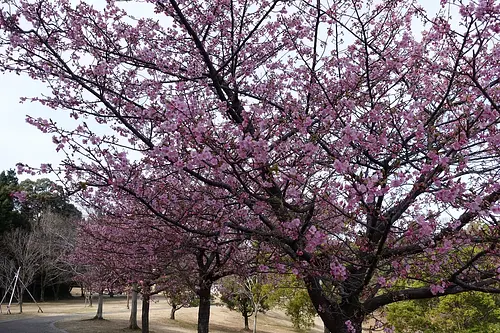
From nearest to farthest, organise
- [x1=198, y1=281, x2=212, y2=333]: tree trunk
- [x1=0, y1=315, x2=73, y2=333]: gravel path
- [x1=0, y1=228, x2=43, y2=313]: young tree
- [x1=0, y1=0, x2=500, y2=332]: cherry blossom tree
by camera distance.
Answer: [x1=0, y1=0, x2=500, y2=332]: cherry blossom tree, [x1=198, y1=281, x2=212, y2=333]: tree trunk, [x1=0, y1=315, x2=73, y2=333]: gravel path, [x1=0, y1=228, x2=43, y2=313]: young tree

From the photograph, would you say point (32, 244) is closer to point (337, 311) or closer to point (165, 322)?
point (165, 322)

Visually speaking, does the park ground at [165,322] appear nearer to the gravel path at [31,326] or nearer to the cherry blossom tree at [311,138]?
the gravel path at [31,326]

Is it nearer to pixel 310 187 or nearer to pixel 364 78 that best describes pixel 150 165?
pixel 310 187

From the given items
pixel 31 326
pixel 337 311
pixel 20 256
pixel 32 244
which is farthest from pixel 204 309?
pixel 32 244

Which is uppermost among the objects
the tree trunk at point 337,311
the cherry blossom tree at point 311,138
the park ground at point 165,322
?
the cherry blossom tree at point 311,138

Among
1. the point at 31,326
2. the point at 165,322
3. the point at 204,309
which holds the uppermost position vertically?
the point at 204,309

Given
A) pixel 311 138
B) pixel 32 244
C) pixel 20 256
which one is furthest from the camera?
pixel 32 244

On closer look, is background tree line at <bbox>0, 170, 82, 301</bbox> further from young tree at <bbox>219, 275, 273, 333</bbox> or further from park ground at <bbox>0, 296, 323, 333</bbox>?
young tree at <bbox>219, 275, 273, 333</bbox>

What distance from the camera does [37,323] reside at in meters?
22.1

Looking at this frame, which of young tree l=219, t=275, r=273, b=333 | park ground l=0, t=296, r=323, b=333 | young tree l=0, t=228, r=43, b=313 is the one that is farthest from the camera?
young tree l=0, t=228, r=43, b=313

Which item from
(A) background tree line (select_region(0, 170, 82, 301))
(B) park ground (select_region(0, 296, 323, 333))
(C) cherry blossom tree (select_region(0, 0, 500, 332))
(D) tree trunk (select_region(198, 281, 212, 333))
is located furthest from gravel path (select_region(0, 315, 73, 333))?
(C) cherry blossom tree (select_region(0, 0, 500, 332))

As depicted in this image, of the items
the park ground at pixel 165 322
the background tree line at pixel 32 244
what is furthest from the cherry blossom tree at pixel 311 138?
the background tree line at pixel 32 244

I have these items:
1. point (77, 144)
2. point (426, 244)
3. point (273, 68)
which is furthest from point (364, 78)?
point (77, 144)

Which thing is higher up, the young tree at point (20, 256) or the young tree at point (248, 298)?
the young tree at point (20, 256)
